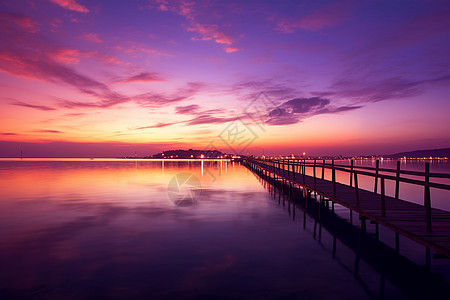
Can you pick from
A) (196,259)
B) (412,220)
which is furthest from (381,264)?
(196,259)

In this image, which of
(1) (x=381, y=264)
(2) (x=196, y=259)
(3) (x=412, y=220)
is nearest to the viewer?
(3) (x=412, y=220)

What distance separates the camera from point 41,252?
10961mm

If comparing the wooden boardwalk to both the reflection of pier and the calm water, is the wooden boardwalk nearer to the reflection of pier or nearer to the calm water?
the reflection of pier

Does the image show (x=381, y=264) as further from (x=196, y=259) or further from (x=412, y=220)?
(x=196, y=259)

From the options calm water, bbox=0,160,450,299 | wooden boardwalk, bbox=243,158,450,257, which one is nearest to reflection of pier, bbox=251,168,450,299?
calm water, bbox=0,160,450,299

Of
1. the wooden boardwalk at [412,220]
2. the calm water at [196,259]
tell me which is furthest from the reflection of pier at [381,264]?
the wooden boardwalk at [412,220]

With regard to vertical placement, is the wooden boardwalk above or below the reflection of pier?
above

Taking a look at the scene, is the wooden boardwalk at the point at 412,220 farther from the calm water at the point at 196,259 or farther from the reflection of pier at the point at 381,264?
the calm water at the point at 196,259

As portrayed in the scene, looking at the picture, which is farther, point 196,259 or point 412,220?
point 196,259

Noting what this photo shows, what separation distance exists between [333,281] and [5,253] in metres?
10.4

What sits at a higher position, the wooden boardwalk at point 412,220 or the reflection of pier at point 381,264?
the wooden boardwalk at point 412,220

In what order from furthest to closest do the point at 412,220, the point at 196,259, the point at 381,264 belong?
1. the point at 196,259
2. the point at 381,264
3. the point at 412,220

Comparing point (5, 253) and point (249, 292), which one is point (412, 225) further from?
point (5, 253)

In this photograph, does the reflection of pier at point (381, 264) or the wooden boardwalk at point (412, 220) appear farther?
the reflection of pier at point (381, 264)
